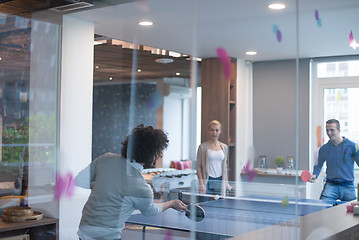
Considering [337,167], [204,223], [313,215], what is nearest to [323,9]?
[337,167]

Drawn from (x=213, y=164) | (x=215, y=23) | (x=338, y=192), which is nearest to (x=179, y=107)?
(x=213, y=164)

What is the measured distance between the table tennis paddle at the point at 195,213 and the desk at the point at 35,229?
83cm

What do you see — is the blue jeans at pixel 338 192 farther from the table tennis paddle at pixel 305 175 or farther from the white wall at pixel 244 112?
the white wall at pixel 244 112

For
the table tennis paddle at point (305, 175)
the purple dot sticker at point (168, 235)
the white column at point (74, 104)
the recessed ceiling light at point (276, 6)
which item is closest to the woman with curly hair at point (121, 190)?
the purple dot sticker at point (168, 235)

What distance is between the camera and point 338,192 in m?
3.04

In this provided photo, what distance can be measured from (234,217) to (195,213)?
23cm

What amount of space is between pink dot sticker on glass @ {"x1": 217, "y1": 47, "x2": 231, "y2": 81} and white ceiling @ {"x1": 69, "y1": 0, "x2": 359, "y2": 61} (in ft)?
0.10

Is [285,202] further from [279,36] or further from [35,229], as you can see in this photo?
[35,229]

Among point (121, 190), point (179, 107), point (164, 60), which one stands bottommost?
point (121, 190)

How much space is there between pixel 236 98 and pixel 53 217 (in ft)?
4.33

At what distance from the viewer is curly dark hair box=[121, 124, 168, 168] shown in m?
2.35

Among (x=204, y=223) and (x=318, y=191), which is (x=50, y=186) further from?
(x=318, y=191)

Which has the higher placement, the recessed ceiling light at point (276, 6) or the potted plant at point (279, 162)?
the recessed ceiling light at point (276, 6)

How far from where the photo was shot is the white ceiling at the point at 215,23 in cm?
272
